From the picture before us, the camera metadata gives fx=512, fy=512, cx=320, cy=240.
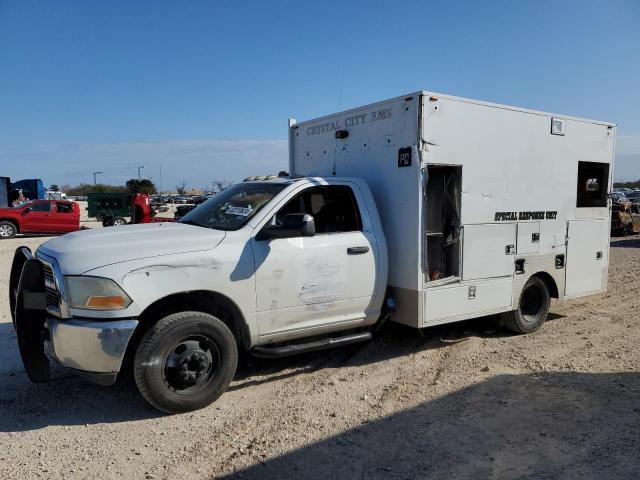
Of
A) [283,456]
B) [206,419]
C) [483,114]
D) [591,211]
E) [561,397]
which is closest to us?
[283,456]

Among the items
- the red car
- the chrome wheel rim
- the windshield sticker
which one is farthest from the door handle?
the red car

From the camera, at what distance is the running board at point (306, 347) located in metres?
4.65

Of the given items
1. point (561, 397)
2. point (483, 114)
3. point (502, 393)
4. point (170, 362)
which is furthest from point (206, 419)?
point (483, 114)

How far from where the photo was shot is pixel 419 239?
208 inches

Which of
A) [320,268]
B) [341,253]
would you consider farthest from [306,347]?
[341,253]

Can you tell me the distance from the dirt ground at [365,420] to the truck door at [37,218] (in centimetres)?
1630

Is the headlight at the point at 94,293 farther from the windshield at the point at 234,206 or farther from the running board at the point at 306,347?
the running board at the point at 306,347

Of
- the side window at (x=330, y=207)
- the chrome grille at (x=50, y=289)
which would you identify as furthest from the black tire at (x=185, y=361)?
the side window at (x=330, y=207)

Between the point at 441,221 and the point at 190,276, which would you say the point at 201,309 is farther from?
the point at 441,221

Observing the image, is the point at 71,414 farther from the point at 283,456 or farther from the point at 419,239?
the point at 419,239

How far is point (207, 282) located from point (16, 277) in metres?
1.88

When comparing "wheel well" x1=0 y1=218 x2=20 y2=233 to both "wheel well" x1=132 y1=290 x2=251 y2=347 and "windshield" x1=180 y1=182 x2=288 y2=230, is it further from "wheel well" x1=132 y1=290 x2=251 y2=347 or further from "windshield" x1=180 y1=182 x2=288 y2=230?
"wheel well" x1=132 y1=290 x2=251 y2=347

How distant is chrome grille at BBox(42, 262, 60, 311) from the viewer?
400 centimetres

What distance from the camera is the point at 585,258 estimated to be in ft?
23.5
